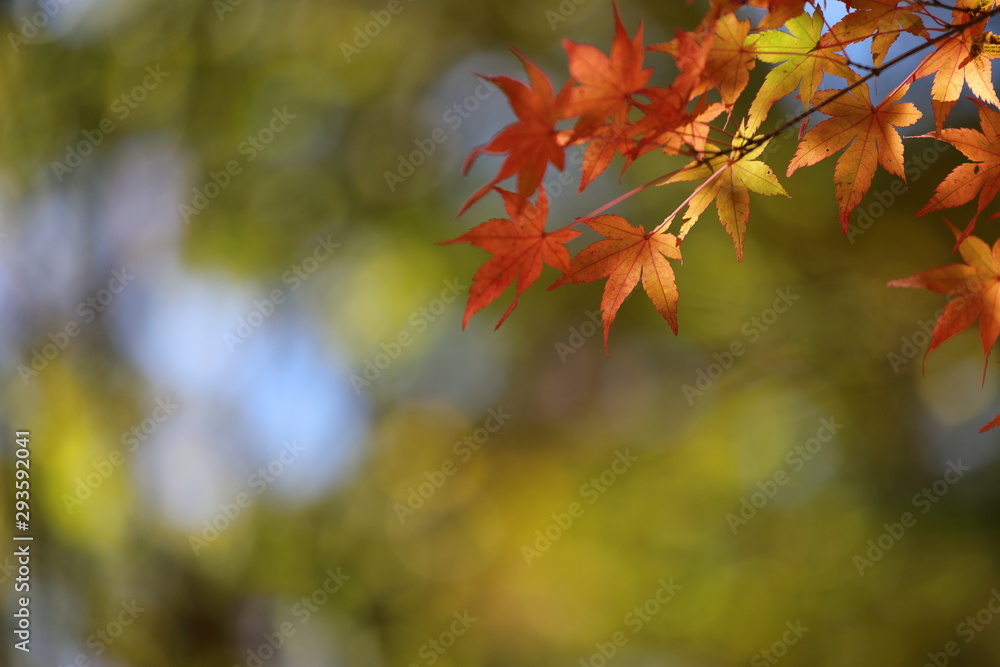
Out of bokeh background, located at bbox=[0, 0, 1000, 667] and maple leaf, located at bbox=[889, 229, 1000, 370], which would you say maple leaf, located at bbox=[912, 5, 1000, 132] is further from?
bokeh background, located at bbox=[0, 0, 1000, 667]

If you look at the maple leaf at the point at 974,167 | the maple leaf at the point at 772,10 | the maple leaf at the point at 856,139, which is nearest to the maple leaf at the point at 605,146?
the maple leaf at the point at 772,10

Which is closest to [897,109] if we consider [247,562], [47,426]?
[247,562]

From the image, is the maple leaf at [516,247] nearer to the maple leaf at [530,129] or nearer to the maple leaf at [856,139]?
the maple leaf at [530,129]

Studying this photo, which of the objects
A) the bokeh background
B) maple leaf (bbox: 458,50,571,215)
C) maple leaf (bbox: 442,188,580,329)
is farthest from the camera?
the bokeh background

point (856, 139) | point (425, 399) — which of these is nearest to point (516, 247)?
point (856, 139)

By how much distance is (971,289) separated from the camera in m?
0.61

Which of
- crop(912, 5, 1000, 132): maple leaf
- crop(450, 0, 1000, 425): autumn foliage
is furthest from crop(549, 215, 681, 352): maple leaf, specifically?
crop(912, 5, 1000, 132): maple leaf

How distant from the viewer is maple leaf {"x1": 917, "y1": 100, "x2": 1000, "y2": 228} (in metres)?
0.63

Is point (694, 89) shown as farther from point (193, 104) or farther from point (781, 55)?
point (193, 104)

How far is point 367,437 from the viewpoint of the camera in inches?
72.5

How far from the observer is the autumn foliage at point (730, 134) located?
489 mm

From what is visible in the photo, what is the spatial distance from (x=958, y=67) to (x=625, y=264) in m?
0.36

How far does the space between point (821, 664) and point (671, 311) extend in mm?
1429

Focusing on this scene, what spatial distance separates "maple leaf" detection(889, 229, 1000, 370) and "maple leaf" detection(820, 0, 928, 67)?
0.66ft
